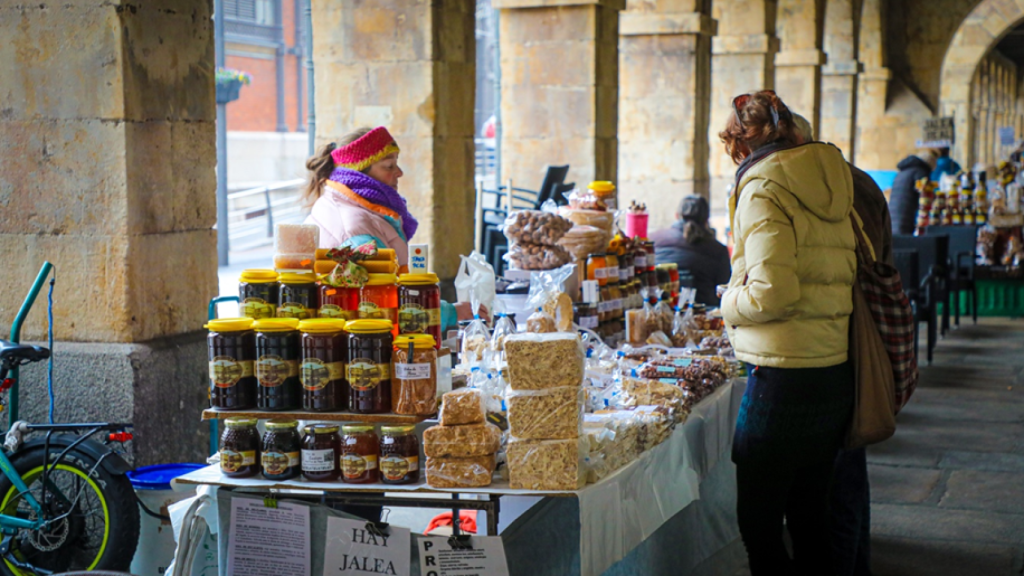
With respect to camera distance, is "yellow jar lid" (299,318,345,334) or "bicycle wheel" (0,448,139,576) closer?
"yellow jar lid" (299,318,345,334)

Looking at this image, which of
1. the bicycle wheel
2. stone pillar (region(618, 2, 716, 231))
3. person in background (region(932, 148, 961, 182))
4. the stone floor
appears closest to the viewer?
the bicycle wheel

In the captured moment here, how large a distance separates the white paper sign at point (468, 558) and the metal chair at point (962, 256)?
8535mm

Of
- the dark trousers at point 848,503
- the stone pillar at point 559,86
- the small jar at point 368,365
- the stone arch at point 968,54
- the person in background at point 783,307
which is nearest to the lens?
the small jar at point 368,365

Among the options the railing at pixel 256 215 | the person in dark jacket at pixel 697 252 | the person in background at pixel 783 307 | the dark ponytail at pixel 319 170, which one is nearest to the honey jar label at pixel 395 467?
the person in background at pixel 783 307

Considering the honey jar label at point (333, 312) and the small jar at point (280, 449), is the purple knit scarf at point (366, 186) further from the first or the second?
the small jar at point (280, 449)

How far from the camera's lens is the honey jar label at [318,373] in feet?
9.12

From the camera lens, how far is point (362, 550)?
2.87 m

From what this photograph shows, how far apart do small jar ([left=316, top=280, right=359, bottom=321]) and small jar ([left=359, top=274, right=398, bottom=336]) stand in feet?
0.09

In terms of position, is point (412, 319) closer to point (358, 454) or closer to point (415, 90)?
point (358, 454)

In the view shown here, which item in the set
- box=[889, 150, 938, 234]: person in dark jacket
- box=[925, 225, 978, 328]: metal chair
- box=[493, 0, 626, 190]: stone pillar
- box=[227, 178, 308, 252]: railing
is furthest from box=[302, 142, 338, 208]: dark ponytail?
box=[227, 178, 308, 252]: railing

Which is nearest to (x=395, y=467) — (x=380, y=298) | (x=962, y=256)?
(x=380, y=298)

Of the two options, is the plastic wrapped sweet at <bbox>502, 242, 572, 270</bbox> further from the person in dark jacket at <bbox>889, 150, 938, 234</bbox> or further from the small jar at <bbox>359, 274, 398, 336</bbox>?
the person in dark jacket at <bbox>889, 150, 938, 234</bbox>

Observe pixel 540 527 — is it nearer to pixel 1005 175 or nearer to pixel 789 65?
pixel 1005 175

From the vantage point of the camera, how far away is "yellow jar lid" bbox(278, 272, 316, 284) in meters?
2.95
